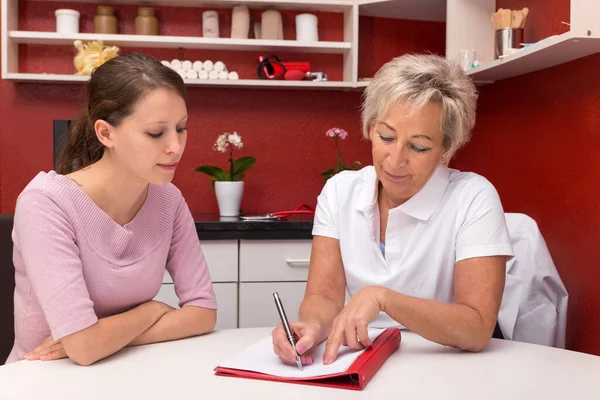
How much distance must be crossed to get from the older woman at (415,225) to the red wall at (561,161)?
77 cm

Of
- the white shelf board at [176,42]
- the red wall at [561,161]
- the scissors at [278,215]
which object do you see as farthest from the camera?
the white shelf board at [176,42]

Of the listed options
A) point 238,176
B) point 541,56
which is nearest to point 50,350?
point 541,56

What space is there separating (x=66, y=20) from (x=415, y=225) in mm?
2221

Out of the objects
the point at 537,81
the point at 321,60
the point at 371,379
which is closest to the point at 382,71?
the point at 371,379

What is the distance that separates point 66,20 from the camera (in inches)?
126

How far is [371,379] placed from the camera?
1.19 metres

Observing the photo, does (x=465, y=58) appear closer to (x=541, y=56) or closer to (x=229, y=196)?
(x=541, y=56)

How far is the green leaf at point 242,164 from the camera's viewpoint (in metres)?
3.26

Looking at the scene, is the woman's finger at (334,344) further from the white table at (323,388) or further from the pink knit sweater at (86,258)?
the pink knit sweater at (86,258)

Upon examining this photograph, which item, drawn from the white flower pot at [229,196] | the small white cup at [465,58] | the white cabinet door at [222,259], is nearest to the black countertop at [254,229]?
the white cabinet door at [222,259]

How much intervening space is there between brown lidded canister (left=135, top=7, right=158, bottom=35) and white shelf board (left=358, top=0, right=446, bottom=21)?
96 cm

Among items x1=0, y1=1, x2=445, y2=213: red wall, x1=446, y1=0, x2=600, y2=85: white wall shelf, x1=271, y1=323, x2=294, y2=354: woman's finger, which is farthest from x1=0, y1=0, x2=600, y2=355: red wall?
x1=271, y1=323, x2=294, y2=354: woman's finger

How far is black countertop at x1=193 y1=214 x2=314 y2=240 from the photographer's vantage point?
9.36 feet

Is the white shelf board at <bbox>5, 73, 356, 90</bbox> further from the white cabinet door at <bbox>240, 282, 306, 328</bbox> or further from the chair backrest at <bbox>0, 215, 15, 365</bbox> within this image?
the chair backrest at <bbox>0, 215, 15, 365</bbox>
